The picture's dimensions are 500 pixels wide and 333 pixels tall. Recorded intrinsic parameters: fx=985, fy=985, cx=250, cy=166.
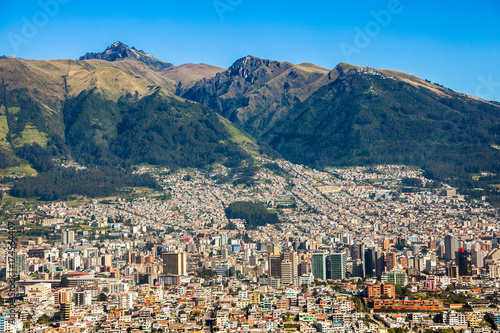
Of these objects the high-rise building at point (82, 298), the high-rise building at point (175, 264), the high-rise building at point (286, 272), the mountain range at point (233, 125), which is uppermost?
the mountain range at point (233, 125)

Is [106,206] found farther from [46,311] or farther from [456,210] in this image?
[46,311]

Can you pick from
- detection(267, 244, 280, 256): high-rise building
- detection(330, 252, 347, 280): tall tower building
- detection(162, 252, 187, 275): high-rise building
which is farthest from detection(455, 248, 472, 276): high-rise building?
detection(162, 252, 187, 275): high-rise building

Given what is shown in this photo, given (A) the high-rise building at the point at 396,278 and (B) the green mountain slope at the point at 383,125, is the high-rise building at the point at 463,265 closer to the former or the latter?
(A) the high-rise building at the point at 396,278

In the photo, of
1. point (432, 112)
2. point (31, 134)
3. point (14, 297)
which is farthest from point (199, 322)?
point (432, 112)

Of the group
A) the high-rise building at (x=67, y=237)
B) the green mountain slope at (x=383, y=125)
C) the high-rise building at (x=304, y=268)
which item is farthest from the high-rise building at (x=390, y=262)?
the green mountain slope at (x=383, y=125)

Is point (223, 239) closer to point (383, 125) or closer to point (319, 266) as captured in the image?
point (319, 266)

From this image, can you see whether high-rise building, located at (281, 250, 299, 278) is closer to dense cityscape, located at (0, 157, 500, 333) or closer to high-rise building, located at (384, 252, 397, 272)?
dense cityscape, located at (0, 157, 500, 333)

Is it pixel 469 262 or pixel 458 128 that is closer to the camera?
pixel 469 262
